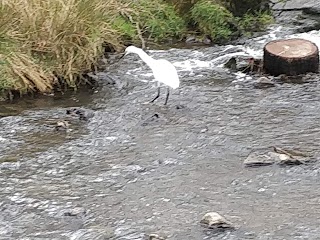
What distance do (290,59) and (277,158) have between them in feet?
7.96

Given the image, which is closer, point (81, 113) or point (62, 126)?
point (62, 126)

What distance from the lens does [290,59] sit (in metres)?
7.41

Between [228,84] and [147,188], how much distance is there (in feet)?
8.89

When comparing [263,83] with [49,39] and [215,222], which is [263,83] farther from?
[215,222]

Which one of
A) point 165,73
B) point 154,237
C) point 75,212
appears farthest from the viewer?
point 165,73

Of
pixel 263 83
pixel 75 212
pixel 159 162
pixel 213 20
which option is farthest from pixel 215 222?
pixel 213 20

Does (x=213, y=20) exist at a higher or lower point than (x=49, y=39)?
Answer: lower

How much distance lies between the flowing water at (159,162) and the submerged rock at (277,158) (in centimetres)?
7

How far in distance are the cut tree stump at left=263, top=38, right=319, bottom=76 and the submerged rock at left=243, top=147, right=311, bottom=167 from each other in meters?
2.24

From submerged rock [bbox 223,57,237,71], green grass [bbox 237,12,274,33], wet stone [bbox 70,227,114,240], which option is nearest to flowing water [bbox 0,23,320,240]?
wet stone [bbox 70,227,114,240]

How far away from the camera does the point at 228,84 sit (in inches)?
288

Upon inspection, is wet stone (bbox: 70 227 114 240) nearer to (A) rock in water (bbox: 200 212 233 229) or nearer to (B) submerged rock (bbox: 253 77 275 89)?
(A) rock in water (bbox: 200 212 233 229)

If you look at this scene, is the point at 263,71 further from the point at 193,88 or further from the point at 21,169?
the point at 21,169

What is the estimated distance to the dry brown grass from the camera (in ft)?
23.2
